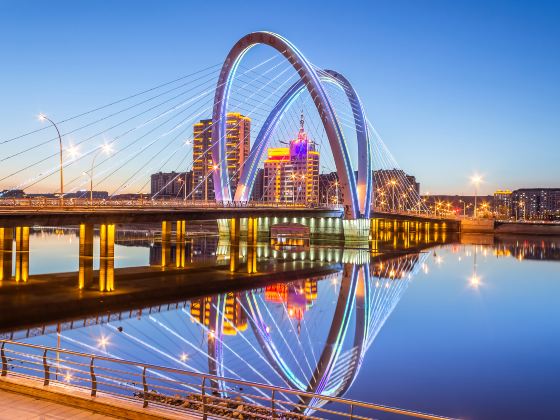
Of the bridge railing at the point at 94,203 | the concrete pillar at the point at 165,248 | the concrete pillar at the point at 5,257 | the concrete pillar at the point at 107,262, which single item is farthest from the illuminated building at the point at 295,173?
the concrete pillar at the point at 107,262

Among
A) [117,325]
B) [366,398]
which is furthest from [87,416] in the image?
[117,325]

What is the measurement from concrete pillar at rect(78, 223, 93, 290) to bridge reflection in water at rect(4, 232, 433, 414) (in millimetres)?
6500

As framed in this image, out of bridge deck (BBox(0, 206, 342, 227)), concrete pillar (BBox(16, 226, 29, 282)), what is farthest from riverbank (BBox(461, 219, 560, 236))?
concrete pillar (BBox(16, 226, 29, 282))

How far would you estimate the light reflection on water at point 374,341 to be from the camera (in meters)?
17.6

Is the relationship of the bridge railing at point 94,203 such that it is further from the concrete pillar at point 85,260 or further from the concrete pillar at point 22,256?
the concrete pillar at point 22,256

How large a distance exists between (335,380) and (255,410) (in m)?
4.41

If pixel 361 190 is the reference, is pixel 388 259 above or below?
below

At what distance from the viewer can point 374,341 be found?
2466 cm

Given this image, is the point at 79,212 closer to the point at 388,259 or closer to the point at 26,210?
the point at 26,210

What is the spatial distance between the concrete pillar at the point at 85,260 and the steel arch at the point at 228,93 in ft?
96.1

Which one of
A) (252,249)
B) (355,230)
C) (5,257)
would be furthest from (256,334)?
(355,230)

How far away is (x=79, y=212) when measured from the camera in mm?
34938

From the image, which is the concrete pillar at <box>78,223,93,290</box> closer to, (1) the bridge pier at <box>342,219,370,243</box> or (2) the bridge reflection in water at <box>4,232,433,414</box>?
(2) the bridge reflection in water at <box>4,232,433,414</box>

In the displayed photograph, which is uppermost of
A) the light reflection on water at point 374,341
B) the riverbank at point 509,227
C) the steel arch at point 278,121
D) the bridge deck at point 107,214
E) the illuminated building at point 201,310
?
the steel arch at point 278,121
